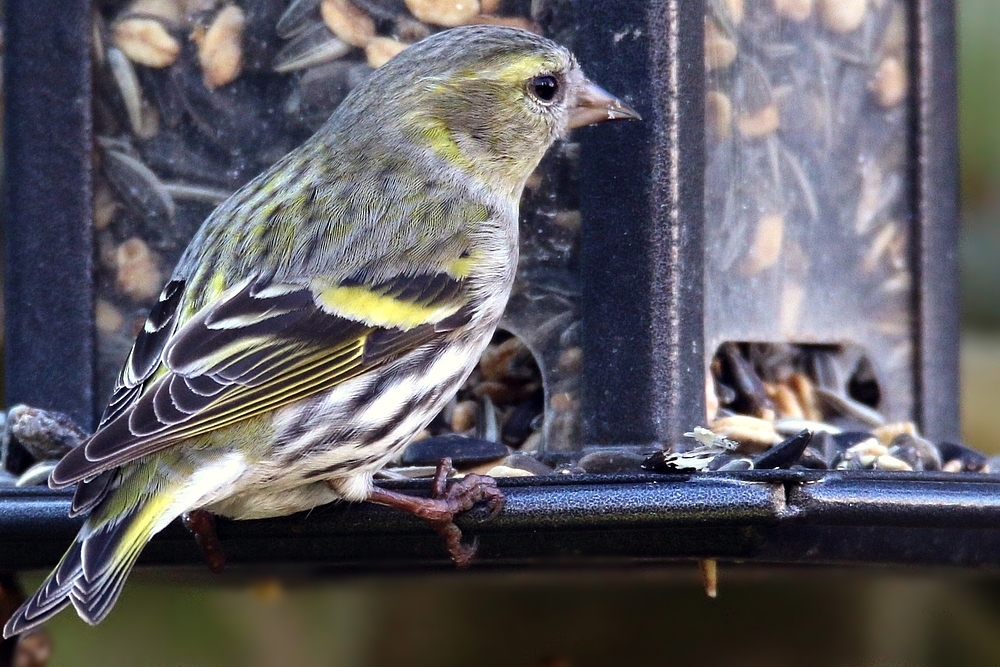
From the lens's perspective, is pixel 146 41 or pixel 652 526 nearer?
pixel 652 526

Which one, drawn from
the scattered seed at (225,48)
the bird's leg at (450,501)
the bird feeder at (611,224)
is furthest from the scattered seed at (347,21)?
the bird's leg at (450,501)

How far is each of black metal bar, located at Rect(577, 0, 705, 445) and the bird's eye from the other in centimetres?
9

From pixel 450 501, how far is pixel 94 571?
0.66 m

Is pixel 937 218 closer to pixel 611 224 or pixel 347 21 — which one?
pixel 611 224

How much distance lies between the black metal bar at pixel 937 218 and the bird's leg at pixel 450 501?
1579mm

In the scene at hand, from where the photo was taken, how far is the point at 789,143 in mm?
3984

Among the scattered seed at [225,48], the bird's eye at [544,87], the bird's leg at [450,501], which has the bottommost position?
the bird's leg at [450,501]

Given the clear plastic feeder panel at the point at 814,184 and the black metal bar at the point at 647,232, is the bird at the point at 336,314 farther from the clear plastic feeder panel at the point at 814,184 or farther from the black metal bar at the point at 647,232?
the clear plastic feeder panel at the point at 814,184

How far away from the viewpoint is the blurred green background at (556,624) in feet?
16.5

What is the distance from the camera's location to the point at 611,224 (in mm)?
3662

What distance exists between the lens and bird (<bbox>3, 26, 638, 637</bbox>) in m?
3.11

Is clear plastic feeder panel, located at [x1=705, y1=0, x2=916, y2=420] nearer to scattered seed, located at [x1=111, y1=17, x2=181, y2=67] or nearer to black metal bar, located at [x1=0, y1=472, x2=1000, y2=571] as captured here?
black metal bar, located at [x1=0, y1=472, x2=1000, y2=571]

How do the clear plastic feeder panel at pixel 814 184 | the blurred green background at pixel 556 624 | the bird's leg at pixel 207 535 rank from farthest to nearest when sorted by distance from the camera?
1. the blurred green background at pixel 556 624
2. the clear plastic feeder panel at pixel 814 184
3. the bird's leg at pixel 207 535

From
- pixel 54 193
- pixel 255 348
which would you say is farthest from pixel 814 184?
pixel 54 193
